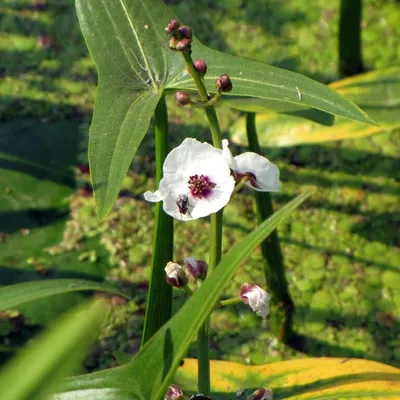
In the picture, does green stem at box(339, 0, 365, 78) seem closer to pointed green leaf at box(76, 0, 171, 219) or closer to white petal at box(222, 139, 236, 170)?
pointed green leaf at box(76, 0, 171, 219)

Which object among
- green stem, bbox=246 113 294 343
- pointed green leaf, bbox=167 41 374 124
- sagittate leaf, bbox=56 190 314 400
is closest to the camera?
sagittate leaf, bbox=56 190 314 400

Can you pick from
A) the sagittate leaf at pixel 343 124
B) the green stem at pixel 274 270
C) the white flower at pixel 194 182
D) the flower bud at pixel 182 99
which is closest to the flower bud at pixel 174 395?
the white flower at pixel 194 182

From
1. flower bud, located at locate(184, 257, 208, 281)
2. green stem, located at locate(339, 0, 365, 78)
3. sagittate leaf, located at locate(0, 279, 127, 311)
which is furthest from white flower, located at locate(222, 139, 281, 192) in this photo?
green stem, located at locate(339, 0, 365, 78)

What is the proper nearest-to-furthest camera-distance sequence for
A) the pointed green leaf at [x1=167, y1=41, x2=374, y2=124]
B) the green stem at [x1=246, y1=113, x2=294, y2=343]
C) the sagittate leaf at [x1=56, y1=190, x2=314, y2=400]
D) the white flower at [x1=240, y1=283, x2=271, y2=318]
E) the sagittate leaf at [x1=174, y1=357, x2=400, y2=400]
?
the sagittate leaf at [x1=56, y1=190, x2=314, y2=400]
the white flower at [x1=240, y1=283, x2=271, y2=318]
the pointed green leaf at [x1=167, y1=41, x2=374, y2=124]
the sagittate leaf at [x1=174, y1=357, x2=400, y2=400]
the green stem at [x1=246, y1=113, x2=294, y2=343]

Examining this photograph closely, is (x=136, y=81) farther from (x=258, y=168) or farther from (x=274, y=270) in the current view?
(x=274, y=270)

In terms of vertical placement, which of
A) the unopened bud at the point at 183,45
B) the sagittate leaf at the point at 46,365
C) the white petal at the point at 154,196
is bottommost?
the sagittate leaf at the point at 46,365

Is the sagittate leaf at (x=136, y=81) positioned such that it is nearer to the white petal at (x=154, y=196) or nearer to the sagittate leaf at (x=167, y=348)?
the white petal at (x=154, y=196)

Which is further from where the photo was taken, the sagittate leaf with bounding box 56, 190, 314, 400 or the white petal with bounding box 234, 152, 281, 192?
the white petal with bounding box 234, 152, 281, 192
